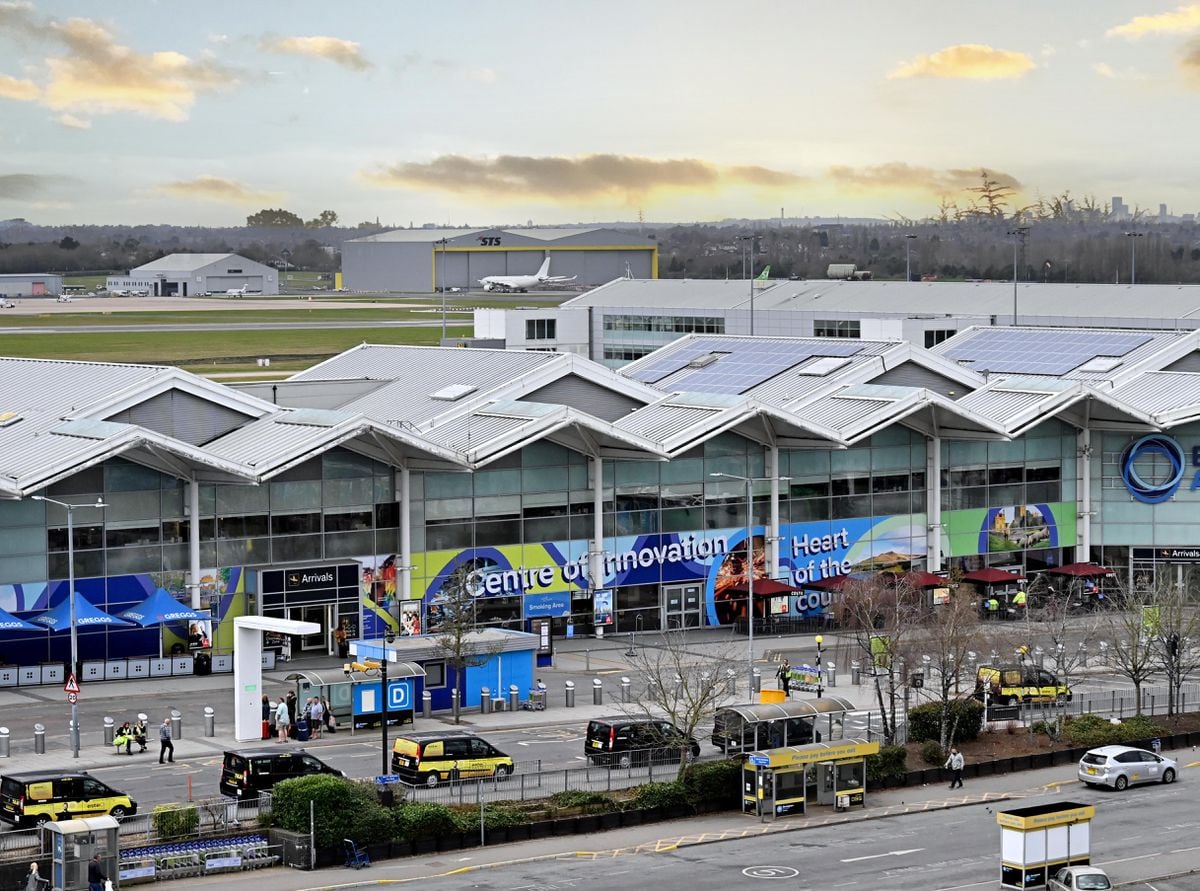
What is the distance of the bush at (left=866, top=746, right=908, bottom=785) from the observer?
178 ft

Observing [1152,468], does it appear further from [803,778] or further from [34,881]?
[34,881]

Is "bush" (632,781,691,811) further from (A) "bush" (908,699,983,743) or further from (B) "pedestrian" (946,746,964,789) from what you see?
(A) "bush" (908,699,983,743)

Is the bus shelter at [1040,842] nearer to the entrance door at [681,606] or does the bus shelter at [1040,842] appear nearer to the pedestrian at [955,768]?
the pedestrian at [955,768]

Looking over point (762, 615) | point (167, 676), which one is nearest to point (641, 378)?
point (762, 615)

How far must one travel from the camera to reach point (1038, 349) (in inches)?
4090

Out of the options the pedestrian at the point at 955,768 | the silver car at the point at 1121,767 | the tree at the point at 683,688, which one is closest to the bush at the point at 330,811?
the tree at the point at 683,688

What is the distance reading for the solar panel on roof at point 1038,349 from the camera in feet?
330

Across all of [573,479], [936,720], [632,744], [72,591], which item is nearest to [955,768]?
[936,720]

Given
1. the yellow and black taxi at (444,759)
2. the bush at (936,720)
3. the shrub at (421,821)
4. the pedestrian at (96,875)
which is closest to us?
the pedestrian at (96,875)

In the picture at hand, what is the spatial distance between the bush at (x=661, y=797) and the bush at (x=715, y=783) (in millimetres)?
211

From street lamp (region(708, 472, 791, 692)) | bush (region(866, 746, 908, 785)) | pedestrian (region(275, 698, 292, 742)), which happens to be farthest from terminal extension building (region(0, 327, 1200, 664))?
bush (region(866, 746, 908, 785))

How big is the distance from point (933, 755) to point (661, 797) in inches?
391

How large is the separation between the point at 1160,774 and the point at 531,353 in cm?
4245

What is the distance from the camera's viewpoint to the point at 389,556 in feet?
254
